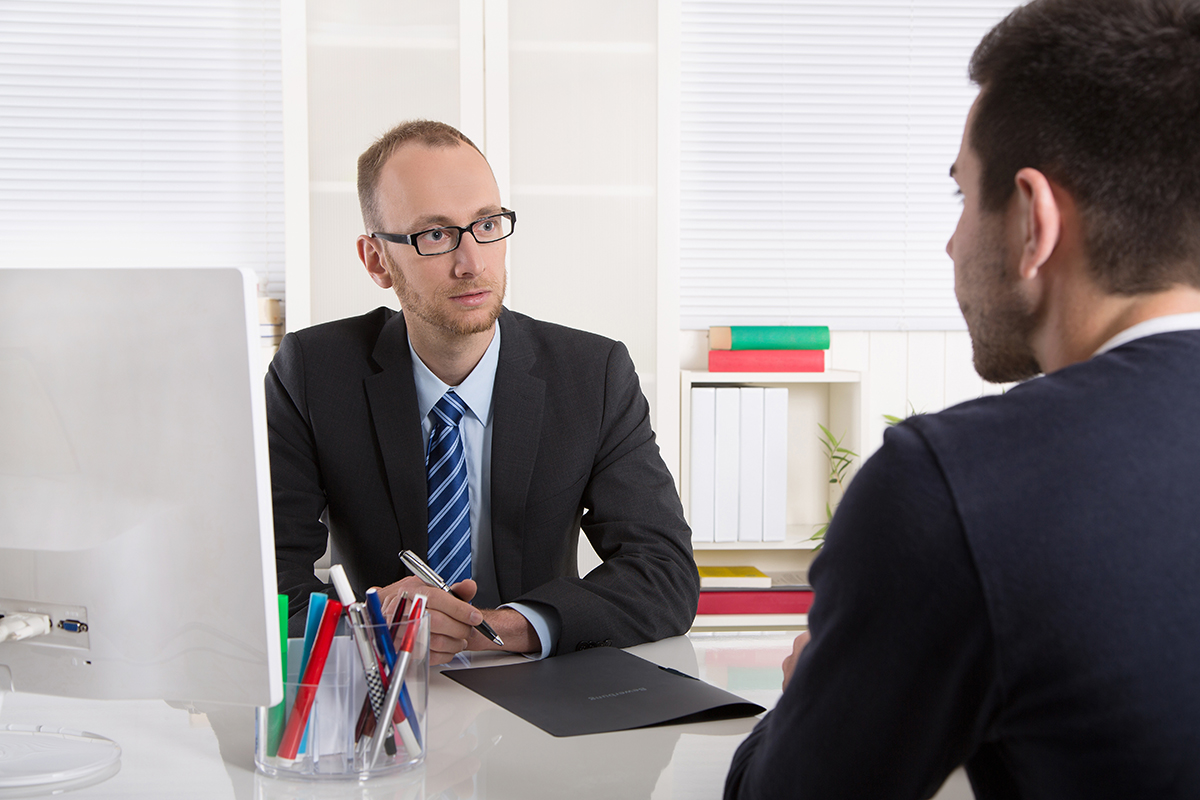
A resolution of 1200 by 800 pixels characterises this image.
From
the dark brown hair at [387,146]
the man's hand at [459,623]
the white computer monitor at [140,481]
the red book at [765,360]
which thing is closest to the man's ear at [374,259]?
the dark brown hair at [387,146]

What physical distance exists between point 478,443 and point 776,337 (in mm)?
1263

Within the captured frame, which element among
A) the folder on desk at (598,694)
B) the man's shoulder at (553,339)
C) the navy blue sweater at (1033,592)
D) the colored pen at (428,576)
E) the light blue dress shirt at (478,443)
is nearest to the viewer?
the navy blue sweater at (1033,592)

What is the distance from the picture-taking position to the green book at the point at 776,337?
107 inches

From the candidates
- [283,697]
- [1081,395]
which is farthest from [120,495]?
[1081,395]

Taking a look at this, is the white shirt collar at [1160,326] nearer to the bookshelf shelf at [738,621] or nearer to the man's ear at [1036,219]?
the man's ear at [1036,219]

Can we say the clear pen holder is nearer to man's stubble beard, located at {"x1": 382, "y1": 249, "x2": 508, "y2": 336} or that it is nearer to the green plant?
man's stubble beard, located at {"x1": 382, "y1": 249, "x2": 508, "y2": 336}

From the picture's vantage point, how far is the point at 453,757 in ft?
2.95

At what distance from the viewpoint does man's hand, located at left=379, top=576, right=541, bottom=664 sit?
1189 millimetres

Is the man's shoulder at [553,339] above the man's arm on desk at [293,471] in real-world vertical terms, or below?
above

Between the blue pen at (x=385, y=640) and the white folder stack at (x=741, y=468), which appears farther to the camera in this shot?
the white folder stack at (x=741, y=468)

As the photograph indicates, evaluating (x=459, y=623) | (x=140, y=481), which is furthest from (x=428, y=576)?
(x=140, y=481)

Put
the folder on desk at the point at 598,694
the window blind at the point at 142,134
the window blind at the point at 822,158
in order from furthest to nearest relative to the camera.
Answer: the window blind at the point at 822,158
the window blind at the point at 142,134
the folder on desk at the point at 598,694

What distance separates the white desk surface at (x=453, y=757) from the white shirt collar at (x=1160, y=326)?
0.46m

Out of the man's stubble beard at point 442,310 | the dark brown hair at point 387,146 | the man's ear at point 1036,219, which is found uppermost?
the dark brown hair at point 387,146
